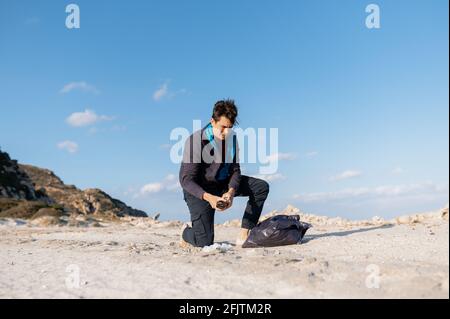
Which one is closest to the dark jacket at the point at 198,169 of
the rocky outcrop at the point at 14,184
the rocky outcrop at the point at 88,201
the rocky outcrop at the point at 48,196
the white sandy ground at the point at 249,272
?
the white sandy ground at the point at 249,272

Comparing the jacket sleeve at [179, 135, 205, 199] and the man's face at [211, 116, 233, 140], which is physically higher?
the man's face at [211, 116, 233, 140]

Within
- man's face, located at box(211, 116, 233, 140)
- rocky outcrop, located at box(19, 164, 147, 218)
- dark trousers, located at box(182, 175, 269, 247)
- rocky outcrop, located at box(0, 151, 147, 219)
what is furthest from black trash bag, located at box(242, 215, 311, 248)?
rocky outcrop, located at box(19, 164, 147, 218)

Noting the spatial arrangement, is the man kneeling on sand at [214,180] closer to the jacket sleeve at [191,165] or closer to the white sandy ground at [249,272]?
the jacket sleeve at [191,165]

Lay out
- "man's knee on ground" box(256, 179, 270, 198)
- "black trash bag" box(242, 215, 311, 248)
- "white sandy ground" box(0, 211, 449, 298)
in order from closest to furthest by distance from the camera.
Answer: "white sandy ground" box(0, 211, 449, 298) → "black trash bag" box(242, 215, 311, 248) → "man's knee on ground" box(256, 179, 270, 198)

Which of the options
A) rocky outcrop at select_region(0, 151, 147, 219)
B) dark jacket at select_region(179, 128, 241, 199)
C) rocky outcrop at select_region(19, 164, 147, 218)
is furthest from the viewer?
rocky outcrop at select_region(19, 164, 147, 218)

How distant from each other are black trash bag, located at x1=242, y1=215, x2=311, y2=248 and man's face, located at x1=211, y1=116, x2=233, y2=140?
1.33 metres

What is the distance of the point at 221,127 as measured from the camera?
6.62 metres

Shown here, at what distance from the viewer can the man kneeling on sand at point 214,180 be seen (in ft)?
21.5

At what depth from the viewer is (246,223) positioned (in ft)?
23.8

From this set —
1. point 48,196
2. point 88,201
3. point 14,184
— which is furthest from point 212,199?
point 88,201

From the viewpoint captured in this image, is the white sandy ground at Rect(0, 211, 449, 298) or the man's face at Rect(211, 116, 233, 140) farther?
the man's face at Rect(211, 116, 233, 140)

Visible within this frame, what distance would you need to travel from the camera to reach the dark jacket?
6.64 m

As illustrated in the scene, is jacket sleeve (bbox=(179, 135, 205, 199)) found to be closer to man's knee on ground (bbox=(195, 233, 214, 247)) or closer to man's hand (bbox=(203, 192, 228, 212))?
man's hand (bbox=(203, 192, 228, 212))
